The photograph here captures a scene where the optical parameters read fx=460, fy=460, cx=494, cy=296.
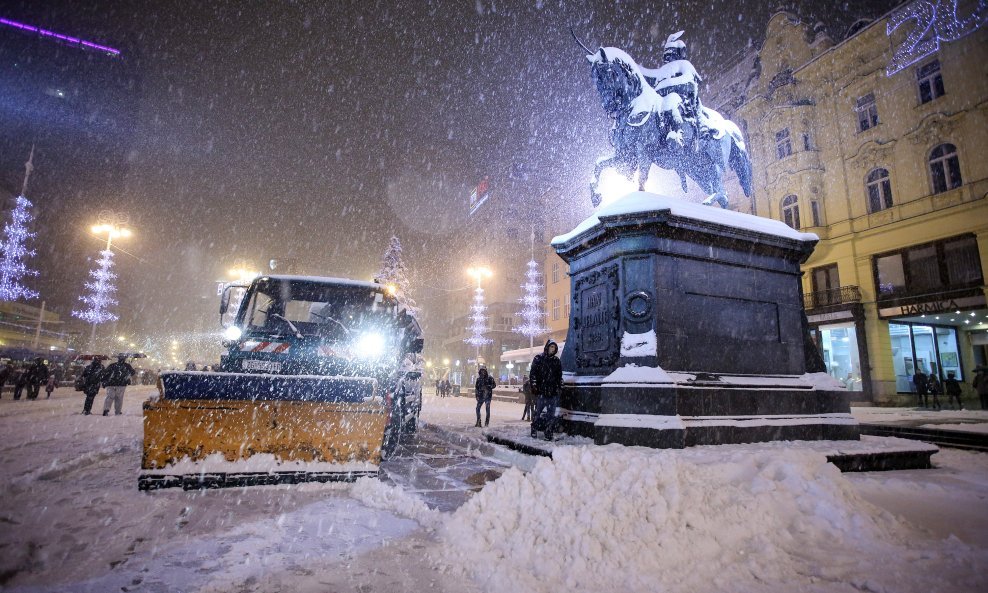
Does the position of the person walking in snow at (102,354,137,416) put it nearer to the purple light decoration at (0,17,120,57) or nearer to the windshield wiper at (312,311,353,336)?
the windshield wiper at (312,311,353,336)

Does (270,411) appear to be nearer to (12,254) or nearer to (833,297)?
(833,297)

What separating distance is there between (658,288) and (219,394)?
5976 millimetres

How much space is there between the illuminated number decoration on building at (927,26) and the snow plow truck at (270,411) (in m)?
30.0

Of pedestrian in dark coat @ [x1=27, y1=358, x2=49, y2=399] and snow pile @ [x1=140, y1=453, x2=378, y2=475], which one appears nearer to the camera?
snow pile @ [x1=140, y1=453, x2=378, y2=475]

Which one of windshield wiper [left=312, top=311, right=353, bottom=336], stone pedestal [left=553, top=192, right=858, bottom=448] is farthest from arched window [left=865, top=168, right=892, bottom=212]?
windshield wiper [left=312, top=311, right=353, bottom=336]

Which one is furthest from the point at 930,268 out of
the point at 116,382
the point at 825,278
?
the point at 116,382

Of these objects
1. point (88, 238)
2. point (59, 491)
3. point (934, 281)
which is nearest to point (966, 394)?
point (934, 281)

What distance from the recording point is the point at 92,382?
48.4 ft

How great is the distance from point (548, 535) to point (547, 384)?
431 centimetres

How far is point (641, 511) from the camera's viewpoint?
3.46 meters

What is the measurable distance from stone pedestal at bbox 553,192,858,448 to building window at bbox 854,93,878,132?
23.3 meters

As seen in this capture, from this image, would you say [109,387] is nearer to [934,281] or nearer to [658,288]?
[658,288]

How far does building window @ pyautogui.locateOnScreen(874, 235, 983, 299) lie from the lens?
20297 millimetres

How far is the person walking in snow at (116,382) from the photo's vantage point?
47.2 feet
